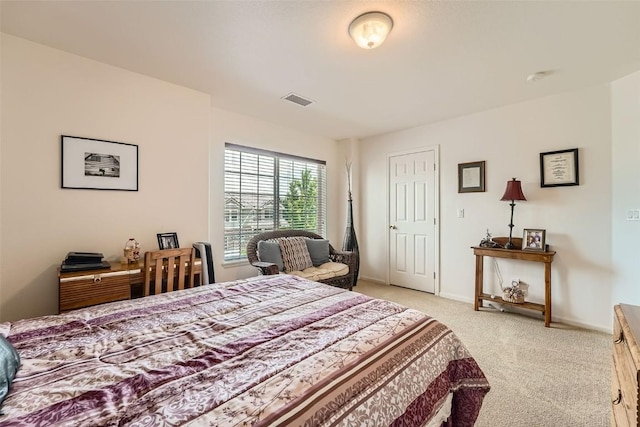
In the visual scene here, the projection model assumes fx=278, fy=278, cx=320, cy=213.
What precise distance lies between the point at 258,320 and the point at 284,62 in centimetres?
208

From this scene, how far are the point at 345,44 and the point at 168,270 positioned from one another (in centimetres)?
232

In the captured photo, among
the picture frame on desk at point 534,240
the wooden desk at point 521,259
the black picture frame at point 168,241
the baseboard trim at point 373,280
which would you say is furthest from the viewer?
the baseboard trim at point 373,280

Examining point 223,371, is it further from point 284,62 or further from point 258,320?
point 284,62

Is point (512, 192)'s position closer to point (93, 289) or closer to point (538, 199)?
point (538, 199)

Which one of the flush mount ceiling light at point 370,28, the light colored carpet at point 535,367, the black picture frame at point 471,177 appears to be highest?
the flush mount ceiling light at point 370,28

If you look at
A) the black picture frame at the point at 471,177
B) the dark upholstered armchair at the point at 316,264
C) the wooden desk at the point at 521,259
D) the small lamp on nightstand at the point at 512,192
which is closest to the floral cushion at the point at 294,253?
the dark upholstered armchair at the point at 316,264

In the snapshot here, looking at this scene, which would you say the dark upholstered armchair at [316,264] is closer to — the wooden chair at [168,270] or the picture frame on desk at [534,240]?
the wooden chair at [168,270]

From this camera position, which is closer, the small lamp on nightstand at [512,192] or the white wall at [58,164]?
the white wall at [58,164]

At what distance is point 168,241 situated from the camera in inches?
110

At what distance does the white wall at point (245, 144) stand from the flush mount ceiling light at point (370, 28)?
2201 mm

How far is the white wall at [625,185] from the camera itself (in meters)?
2.58

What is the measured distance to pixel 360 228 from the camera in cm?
499

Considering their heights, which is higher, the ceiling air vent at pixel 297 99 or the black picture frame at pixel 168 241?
the ceiling air vent at pixel 297 99

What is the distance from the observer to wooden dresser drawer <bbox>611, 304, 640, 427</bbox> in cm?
81
